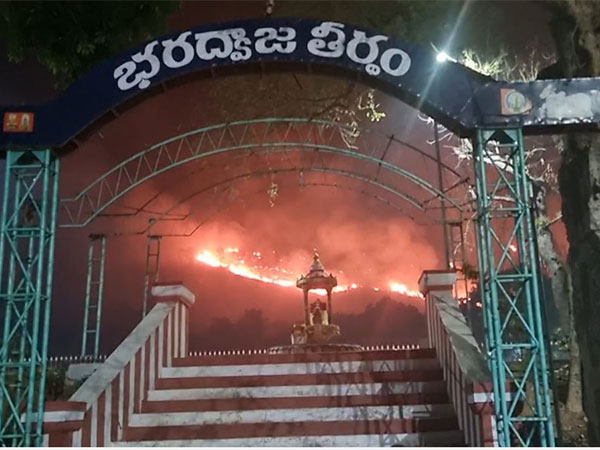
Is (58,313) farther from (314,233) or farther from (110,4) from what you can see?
(110,4)

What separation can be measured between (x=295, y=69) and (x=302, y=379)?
15.5 feet

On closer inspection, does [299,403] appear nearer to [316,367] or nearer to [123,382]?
[316,367]

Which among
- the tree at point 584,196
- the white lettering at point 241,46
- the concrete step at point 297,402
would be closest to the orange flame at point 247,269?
the tree at point 584,196

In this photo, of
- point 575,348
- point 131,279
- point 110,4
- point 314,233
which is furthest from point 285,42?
point 314,233

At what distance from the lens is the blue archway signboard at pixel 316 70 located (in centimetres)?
888

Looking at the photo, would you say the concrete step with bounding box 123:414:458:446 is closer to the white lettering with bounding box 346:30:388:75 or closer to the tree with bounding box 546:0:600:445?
the tree with bounding box 546:0:600:445

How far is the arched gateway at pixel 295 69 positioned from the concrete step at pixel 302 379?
202 centimetres

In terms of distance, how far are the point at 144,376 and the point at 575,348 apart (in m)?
9.10

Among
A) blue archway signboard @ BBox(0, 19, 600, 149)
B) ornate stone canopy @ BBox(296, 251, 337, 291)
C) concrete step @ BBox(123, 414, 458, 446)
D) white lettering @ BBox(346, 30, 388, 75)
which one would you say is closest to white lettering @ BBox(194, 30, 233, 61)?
blue archway signboard @ BBox(0, 19, 600, 149)

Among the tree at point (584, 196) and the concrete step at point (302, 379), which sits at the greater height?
the tree at point (584, 196)

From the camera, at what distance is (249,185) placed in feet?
88.1

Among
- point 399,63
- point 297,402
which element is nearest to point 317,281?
point 297,402

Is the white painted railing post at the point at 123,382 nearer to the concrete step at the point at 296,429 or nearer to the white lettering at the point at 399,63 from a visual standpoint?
the concrete step at the point at 296,429

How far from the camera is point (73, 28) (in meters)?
12.3
